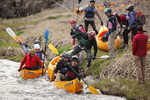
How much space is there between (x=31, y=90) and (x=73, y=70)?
1.39m

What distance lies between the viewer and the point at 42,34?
13172mm

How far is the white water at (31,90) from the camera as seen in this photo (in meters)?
5.82

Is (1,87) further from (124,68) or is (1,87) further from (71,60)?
(124,68)

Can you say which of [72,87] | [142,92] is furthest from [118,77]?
[72,87]

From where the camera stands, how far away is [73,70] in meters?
6.21

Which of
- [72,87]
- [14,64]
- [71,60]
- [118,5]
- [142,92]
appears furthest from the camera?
[118,5]

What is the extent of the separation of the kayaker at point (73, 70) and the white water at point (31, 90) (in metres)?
0.47

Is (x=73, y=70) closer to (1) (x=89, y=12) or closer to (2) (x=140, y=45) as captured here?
(2) (x=140, y=45)

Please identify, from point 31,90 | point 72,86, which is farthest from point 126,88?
point 31,90

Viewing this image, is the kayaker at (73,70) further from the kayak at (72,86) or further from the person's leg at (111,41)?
the person's leg at (111,41)

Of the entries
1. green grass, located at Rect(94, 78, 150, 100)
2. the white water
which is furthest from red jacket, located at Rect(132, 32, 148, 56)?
the white water

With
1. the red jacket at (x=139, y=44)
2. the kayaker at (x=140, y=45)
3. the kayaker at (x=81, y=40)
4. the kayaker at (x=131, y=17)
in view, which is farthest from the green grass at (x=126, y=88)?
the kayaker at (x=131, y=17)

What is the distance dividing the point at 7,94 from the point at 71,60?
198 centimetres

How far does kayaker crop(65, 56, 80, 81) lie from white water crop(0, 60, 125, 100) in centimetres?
47
